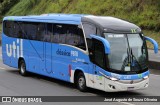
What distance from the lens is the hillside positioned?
37500mm

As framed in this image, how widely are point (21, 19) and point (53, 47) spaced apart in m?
3.90

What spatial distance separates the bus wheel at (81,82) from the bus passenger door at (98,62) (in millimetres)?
778

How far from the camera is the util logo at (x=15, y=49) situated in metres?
20.4

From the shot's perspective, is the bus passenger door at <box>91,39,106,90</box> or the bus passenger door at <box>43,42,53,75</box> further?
the bus passenger door at <box>43,42,53,75</box>

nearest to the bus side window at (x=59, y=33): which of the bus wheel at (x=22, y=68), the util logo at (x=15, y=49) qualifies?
the bus wheel at (x=22, y=68)

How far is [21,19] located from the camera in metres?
20.5

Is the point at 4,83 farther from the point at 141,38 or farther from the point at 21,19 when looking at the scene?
the point at 141,38

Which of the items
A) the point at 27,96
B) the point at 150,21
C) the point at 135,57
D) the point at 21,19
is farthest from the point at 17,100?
the point at 150,21

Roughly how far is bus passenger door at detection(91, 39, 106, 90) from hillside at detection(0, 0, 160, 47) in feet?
70.4

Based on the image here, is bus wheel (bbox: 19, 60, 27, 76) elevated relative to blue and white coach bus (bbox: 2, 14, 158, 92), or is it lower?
lower

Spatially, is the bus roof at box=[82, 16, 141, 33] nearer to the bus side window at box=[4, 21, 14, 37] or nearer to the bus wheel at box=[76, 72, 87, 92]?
the bus wheel at box=[76, 72, 87, 92]

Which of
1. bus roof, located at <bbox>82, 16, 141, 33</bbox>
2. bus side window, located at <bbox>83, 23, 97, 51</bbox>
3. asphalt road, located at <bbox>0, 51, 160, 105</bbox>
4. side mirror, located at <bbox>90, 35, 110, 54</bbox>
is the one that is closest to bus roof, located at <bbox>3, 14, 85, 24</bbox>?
bus side window, located at <bbox>83, 23, 97, 51</bbox>

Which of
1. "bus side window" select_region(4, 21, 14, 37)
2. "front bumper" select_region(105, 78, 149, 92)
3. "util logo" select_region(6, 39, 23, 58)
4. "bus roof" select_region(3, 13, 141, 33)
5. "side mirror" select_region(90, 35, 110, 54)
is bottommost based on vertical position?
"util logo" select_region(6, 39, 23, 58)

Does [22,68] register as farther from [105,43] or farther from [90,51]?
[105,43]
